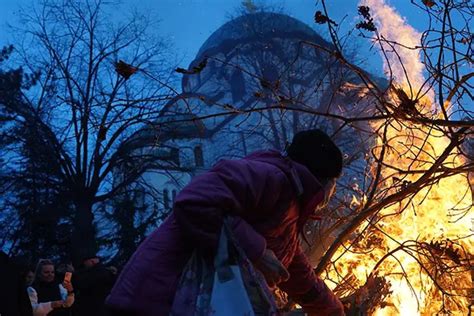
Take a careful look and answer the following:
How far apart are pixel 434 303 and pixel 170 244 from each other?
3.06m

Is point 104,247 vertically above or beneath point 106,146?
beneath

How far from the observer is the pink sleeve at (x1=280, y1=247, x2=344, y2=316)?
104 inches

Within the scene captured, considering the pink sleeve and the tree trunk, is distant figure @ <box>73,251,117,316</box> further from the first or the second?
the tree trunk

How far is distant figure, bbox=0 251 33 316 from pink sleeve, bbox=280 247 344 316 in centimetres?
221

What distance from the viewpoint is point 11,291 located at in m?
3.84

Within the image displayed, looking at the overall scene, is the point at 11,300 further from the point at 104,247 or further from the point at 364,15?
the point at 104,247

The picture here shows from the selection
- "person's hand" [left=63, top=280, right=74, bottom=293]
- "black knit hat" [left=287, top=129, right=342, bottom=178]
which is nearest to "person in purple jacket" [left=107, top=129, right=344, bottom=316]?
"black knit hat" [left=287, top=129, right=342, bottom=178]

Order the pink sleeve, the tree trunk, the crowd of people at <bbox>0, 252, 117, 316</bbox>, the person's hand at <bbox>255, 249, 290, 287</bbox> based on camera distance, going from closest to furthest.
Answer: the person's hand at <bbox>255, 249, 290, 287</bbox> < the pink sleeve < the crowd of people at <bbox>0, 252, 117, 316</bbox> < the tree trunk

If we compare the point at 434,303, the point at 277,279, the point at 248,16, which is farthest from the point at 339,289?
the point at 248,16

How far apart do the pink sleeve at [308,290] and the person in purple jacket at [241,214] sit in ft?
1.42

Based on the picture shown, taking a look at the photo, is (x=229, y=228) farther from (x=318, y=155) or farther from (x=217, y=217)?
(x=318, y=155)

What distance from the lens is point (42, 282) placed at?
6.16 metres

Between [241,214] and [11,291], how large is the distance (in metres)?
2.65

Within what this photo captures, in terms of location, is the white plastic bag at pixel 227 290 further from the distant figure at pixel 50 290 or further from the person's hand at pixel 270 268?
the distant figure at pixel 50 290
